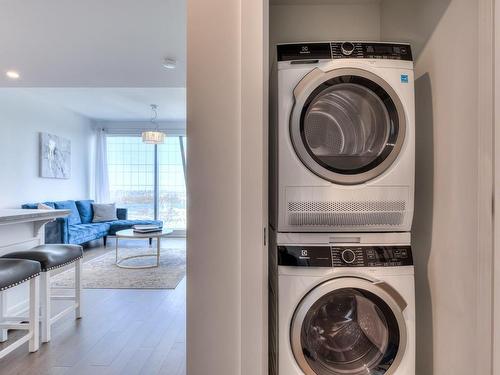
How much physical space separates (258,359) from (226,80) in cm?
112

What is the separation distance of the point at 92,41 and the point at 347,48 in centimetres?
214

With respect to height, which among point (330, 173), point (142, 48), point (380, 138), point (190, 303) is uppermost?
point (142, 48)

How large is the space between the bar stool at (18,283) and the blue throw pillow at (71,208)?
3070 mm

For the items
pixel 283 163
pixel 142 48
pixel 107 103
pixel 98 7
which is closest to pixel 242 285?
pixel 283 163

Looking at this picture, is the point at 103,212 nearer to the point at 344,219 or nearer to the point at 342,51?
the point at 344,219

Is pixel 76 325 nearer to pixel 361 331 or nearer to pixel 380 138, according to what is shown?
pixel 361 331

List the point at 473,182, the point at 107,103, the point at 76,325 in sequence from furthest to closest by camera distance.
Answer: the point at 107,103 < the point at 76,325 < the point at 473,182

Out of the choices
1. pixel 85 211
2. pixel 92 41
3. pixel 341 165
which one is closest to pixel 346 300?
pixel 341 165

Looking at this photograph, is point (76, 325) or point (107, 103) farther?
point (107, 103)

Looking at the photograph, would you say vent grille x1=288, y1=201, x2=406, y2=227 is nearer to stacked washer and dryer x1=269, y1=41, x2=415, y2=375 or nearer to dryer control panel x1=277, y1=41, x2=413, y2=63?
stacked washer and dryer x1=269, y1=41, x2=415, y2=375

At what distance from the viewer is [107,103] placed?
541 centimetres

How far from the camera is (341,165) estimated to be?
1331mm

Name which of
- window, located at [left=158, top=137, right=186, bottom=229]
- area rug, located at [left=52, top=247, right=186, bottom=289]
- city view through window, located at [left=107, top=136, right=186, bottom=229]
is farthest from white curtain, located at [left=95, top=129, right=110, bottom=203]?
area rug, located at [left=52, top=247, right=186, bottom=289]

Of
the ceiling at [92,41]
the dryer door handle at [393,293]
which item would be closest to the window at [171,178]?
the ceiling at [92,41]
